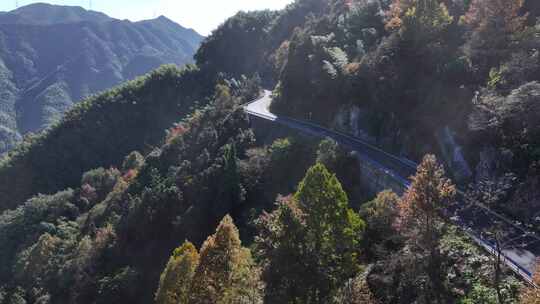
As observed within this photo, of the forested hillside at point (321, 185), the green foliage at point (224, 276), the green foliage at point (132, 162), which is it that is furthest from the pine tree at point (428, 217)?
the green foliage at point (132, 162)

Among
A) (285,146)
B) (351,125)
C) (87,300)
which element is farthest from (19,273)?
(351,125)

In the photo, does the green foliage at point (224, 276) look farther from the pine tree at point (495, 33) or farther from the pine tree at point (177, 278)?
the pine tree at point (495, 33)

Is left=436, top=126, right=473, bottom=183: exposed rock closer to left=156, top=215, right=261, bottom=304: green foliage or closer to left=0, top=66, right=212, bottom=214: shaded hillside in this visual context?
left=156, top=215, right=261, bottom=304: green foliage

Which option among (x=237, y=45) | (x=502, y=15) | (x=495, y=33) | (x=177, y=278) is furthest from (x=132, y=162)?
(x=502, y=15)

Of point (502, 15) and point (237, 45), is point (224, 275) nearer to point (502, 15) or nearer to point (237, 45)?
point (502, 15)

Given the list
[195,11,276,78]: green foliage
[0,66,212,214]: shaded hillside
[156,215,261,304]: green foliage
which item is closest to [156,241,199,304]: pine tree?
[156,215,261,304]: green foliage

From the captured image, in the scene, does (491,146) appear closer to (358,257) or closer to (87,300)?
(358,257)

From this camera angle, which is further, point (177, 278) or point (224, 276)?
point (177, 278)

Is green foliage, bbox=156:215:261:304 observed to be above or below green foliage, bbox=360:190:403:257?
below

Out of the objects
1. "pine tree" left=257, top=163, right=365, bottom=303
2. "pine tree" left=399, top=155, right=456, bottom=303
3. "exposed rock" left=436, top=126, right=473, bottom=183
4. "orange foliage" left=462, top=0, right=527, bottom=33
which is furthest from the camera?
"orange foliage" left=462, top=0, right=527, bottom=33
